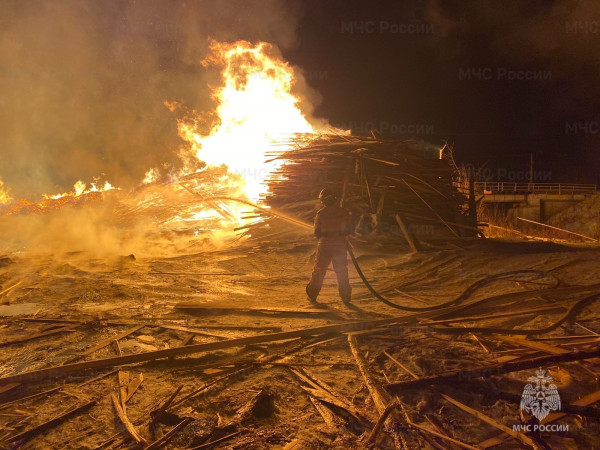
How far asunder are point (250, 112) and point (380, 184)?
24.1ft

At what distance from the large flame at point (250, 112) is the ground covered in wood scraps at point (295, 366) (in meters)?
9.34

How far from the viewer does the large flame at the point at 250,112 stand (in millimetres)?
14844

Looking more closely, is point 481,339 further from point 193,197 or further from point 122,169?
point 122,169

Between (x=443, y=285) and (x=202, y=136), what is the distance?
44.2 ft

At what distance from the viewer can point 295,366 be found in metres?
3.66

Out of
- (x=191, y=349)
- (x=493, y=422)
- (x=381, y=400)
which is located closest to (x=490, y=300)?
(x=493, y=422)

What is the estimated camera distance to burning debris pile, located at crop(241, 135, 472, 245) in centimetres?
1057

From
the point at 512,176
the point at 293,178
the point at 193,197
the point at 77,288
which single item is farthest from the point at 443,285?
the point at 512,176

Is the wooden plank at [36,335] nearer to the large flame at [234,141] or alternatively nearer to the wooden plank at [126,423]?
the wooden plank at [126,423]

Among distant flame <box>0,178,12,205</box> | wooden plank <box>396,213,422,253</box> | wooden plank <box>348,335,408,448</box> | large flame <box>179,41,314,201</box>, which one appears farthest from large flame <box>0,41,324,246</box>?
distant flame <box>0,178,12,205</box>

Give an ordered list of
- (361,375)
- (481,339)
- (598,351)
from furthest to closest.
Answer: (481,339) → (361,375) → (598,351)

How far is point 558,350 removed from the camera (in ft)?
11.0

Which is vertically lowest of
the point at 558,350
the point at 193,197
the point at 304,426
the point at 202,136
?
the point at 304,426

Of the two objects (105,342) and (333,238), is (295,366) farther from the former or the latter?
(333,238)
